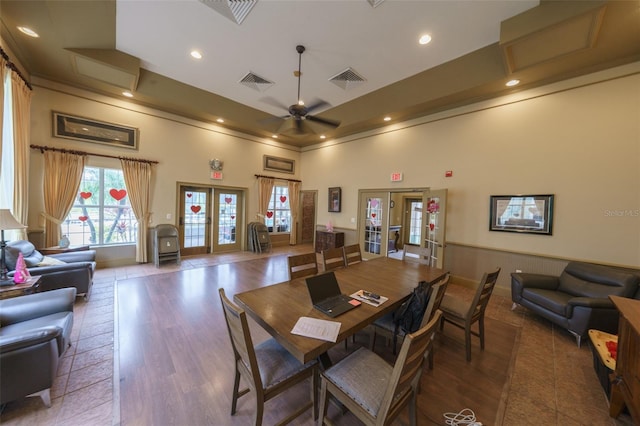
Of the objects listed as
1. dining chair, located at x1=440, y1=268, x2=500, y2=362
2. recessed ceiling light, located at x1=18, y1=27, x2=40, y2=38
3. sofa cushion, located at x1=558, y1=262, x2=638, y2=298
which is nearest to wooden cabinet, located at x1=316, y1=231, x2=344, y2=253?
dining chair, located at x1=440, y1=268, x2=500, y2=362

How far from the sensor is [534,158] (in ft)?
12.3

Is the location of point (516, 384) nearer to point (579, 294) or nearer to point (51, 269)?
point (579, 294)

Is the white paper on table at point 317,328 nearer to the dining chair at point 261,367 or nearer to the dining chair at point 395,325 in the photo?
the dining chair at point 261,367

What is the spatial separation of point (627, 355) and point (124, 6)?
5.72m

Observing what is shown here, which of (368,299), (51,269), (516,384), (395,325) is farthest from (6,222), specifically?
(516,384)

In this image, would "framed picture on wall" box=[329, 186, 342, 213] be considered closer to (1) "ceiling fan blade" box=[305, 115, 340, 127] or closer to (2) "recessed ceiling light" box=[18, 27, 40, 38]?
(1) "ceiling fan blade" box=[305, 115, 340, 127]

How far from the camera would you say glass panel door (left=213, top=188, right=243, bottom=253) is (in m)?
6.66

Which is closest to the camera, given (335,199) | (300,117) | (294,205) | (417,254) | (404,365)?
(404,365)

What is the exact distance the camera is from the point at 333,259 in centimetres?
302

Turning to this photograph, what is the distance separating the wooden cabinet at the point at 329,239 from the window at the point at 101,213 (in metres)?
4.65

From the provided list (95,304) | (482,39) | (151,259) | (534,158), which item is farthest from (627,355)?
(151,259)

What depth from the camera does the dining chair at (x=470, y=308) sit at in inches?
88.0

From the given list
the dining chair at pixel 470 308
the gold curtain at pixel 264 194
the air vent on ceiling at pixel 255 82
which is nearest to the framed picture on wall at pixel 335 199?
the gold curtain at pixel 264 194

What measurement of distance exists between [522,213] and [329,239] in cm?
440
